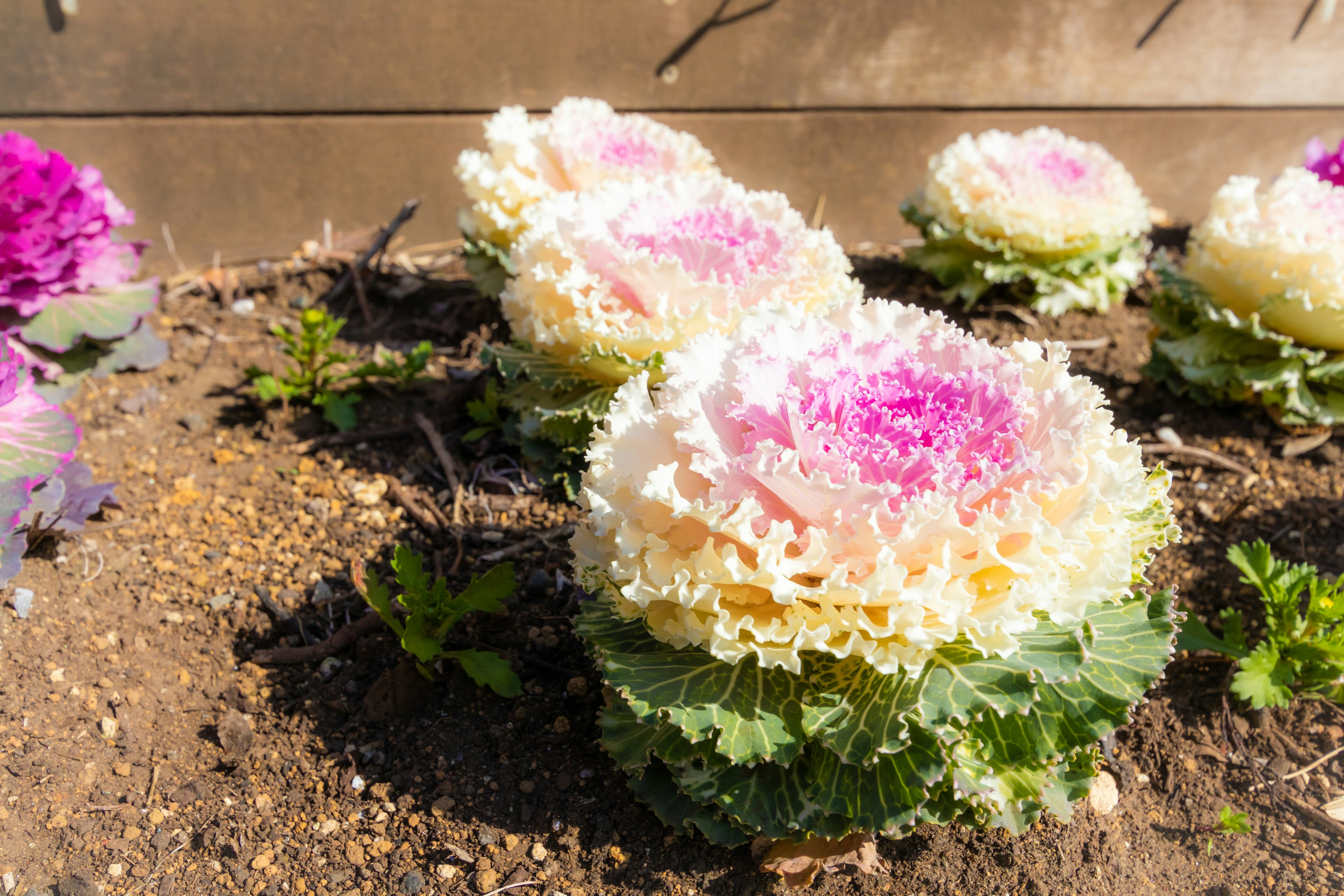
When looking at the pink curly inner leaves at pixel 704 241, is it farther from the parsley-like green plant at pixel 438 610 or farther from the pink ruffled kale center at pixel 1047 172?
the pink ruffled kale center at pixel 1047 172

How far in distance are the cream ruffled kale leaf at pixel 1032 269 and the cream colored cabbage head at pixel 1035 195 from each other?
37 millimetres

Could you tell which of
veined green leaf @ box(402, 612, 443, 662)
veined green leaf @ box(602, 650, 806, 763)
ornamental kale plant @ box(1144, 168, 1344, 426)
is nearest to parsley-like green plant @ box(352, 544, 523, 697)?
veined green leaf @ box(402, 612, 443, 662)

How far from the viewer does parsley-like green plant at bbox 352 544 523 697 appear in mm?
2123

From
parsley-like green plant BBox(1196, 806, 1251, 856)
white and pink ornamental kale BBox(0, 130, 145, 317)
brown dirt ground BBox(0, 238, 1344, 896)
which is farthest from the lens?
white and pink ornamental kale BBox(0, 130, 145, 317)

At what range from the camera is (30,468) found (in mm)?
2359

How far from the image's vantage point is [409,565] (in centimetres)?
216

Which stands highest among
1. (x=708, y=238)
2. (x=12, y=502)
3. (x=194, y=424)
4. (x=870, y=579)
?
(x=870, y=579)

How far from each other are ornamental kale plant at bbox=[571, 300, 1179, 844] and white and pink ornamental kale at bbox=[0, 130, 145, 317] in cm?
241

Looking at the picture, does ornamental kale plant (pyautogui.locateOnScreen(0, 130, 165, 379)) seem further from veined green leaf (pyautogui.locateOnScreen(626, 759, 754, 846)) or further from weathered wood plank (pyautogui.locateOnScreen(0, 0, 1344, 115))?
veined green leaf (pyautogui.locateOnScreen(626, 759, 754, 846))

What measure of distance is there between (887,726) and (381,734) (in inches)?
49.9

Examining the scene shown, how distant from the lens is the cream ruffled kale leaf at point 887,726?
4.99ft

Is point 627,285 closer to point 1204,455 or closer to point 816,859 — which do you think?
point 816,859

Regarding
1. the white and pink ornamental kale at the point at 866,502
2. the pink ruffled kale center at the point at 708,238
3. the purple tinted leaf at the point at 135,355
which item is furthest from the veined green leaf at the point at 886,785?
the purple tinted leaf at the point at 135,355

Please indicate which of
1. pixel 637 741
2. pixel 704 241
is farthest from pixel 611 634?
pixel 704 241
